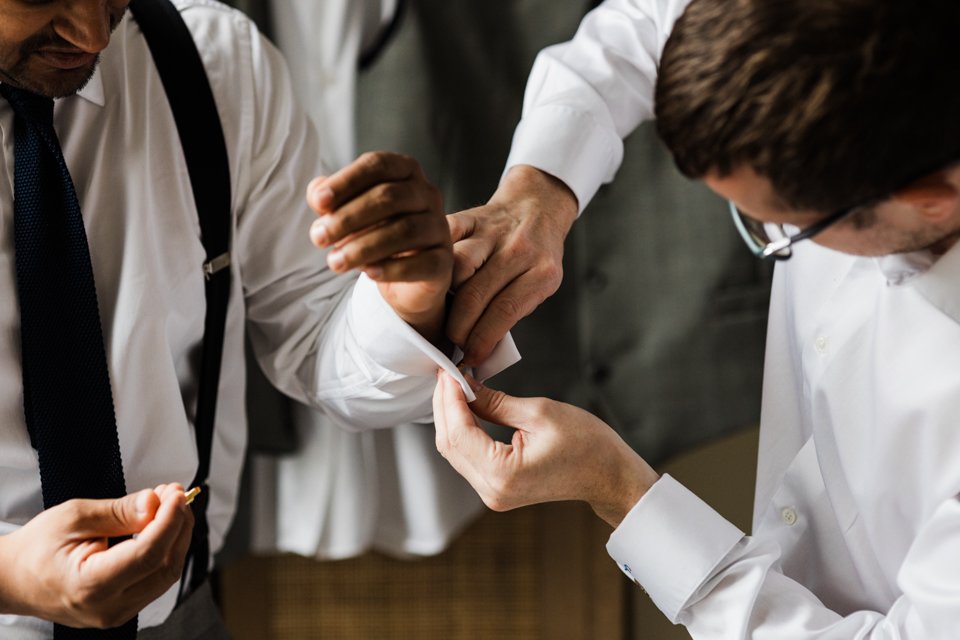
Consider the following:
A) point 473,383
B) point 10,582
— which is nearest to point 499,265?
point 473,383

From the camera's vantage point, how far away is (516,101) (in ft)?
4.74

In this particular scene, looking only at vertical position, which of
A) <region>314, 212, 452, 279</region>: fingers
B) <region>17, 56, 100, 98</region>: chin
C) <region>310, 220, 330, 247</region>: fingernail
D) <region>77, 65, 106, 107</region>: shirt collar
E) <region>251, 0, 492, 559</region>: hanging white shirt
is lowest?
<region>251, 0, 492, 559</region>: hanging white shirt

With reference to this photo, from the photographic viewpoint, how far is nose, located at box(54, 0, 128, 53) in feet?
2.90

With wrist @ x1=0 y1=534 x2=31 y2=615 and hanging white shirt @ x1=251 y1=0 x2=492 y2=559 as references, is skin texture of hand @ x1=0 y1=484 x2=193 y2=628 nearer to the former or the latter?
wrist @ x1=0 y1=534 x2=31 y2=615

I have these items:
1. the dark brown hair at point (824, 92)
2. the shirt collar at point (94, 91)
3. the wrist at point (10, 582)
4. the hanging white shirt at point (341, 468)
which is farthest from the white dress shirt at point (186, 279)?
the dark brown hair at point (824, 92)

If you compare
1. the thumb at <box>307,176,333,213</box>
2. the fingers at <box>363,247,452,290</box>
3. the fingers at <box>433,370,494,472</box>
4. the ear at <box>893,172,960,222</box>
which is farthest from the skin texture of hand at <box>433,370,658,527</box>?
the ear at <box>893,172,960,222</box>

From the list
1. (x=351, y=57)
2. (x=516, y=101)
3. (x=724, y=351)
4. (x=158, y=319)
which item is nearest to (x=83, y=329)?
(x=158, y=319)

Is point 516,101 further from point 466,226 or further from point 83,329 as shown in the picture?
point 83,329

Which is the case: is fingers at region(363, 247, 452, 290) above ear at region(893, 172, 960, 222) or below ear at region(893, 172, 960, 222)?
below

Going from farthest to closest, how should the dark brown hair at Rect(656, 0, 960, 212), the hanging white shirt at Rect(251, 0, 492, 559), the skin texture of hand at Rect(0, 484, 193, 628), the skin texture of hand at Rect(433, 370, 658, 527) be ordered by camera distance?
the hanging white shirt at Rect(251, 0, 492, 559), the skin texture of hand at Rect(433, 370, 658, 527), the skin texture of hand at Rect(0, 484, 193, 628), the dark brown hair at Rect(656, 0, 960, 212)

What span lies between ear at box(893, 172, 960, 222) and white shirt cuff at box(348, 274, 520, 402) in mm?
399

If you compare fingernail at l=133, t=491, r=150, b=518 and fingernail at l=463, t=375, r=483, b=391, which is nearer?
fingernail at l=133, t=491, r=150, b=518

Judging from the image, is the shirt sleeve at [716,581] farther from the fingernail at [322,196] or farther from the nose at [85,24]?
the nose at [85,24]

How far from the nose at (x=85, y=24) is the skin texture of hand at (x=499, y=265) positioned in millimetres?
361
